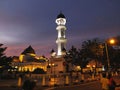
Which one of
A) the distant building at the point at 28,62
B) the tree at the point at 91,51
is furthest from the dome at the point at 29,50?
the tree at the point at 91,51

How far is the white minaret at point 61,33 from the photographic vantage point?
90812 millimetres

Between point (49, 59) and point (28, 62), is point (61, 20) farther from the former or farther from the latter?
point (28, 62)

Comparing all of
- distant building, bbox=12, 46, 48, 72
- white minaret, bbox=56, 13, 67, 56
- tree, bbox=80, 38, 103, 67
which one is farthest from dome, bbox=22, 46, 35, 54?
tree, bbox=80, 38, 103, 67

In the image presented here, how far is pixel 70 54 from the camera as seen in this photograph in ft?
214

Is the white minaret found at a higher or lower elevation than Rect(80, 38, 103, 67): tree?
higher

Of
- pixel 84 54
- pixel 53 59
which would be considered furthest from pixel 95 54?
pixel 53 59

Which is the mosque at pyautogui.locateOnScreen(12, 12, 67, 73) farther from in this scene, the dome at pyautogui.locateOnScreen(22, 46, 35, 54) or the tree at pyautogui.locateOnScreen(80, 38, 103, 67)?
the tree at pyautogui.locateOnScreen(80, 38, 103, 67)

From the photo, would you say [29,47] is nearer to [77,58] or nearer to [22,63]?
[22,63]

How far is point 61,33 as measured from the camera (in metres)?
93.4

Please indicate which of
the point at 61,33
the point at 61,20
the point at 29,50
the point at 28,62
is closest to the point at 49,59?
the point at 28,62

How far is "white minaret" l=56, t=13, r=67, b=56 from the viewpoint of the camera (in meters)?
90.8

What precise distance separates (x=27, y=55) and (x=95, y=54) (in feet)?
163

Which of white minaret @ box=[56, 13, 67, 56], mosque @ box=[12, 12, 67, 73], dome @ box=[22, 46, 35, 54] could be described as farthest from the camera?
dome @ box=[22, 46, 35, 54]

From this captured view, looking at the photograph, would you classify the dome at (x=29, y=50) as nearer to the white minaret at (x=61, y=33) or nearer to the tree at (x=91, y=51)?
the white minaret at (x=61, y=33)
